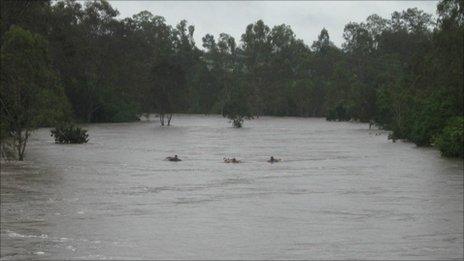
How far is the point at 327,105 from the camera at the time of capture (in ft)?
471

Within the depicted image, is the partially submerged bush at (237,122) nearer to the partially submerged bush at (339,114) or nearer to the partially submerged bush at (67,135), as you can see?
the partially submerged bush at (339,114)

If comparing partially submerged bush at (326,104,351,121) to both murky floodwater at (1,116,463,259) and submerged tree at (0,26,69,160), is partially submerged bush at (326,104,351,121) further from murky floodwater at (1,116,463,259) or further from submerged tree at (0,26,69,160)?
submerged tree at (0,26,69,160)

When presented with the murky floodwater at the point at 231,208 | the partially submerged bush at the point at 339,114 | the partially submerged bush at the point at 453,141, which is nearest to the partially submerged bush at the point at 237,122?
the partially submerged bush at the point at 339,114

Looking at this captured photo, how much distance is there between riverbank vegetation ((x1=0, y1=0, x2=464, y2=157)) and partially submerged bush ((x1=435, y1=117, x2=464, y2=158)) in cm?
8

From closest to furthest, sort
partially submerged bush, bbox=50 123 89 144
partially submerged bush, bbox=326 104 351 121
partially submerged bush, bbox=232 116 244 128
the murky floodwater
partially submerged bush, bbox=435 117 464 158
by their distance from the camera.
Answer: the murky floodwater → partially submerged bush, bbox=435 117 464 158 → partially submerged bush, bbox=50 123 89 144 → partially submerged bush, bbox=232 116 244 128 → partially submerged bush, bbox=326 104 351 121

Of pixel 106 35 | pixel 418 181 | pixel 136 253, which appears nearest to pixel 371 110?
pixel 106 35

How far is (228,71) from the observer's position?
169250mm

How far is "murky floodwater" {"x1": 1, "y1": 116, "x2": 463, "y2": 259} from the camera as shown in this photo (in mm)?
16469

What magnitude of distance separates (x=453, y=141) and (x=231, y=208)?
906 inches

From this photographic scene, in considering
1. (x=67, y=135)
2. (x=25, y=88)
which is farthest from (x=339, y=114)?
(x=25, y=88)

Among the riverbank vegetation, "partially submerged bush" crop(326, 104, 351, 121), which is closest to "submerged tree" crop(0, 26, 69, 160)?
the riverbank vegetation

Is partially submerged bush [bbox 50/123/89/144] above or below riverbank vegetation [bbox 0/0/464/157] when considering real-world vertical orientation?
below

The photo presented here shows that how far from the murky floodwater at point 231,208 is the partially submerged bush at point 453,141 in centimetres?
82

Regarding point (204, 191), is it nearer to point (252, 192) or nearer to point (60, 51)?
point (252, 192)
